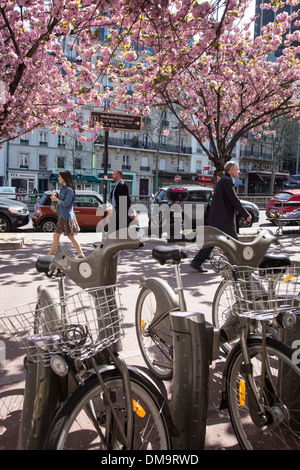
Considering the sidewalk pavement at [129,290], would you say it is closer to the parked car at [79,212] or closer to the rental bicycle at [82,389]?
the rental bicycle at [82,389]

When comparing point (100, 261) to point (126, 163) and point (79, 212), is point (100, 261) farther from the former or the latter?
point (126, 163)

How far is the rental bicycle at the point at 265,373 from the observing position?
2016 millimetres

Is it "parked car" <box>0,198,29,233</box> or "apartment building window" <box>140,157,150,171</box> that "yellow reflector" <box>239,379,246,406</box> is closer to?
"parked car" <box>0,198,29,233</box>

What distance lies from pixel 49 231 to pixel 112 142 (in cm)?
3361

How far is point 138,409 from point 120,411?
0.28ft

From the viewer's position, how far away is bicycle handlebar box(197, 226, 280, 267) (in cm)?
260

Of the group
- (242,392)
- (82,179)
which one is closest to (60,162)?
(82,179)

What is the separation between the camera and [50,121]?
11273 mm

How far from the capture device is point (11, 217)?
44.4 feet

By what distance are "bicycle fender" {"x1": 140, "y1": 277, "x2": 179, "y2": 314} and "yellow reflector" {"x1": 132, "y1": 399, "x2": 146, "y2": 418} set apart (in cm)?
103

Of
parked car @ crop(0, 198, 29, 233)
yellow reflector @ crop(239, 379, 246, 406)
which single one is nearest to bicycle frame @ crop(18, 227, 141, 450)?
yellow reflector @ crop(239, 379, 246, 406)

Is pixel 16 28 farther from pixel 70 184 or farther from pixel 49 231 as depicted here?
pixel 49 231

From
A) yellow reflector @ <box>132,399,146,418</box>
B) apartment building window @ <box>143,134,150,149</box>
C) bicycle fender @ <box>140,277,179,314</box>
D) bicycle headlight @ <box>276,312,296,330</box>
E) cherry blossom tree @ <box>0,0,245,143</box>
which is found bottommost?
yellow reflector @ <box>132,399,146,418</box>
